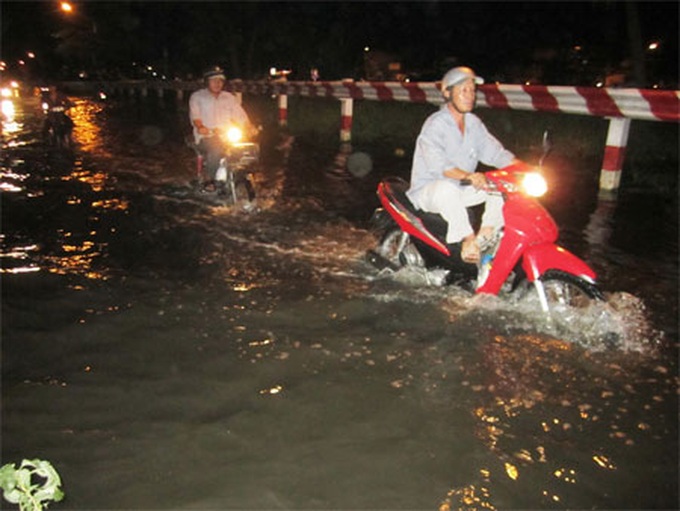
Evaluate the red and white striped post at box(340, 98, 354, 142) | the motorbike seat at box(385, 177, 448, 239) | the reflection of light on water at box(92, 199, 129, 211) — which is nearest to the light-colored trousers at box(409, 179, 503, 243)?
the motorbike seat at box(385, 177, 448, 239)

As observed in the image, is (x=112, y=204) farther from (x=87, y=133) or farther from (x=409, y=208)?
(x=87, y=133)

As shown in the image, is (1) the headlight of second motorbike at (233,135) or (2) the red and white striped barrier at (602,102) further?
(1) the headlight of second motorbike at (233,135)

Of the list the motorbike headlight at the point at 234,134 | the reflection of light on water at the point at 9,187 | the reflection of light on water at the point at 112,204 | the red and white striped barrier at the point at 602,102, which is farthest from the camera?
the reflection of light on water at the point at 9,187

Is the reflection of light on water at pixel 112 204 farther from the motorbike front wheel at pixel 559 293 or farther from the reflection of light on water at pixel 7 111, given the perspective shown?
the reflection of light on water at pixel 7 111

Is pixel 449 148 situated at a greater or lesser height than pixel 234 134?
greater

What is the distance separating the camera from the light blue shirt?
5.24m

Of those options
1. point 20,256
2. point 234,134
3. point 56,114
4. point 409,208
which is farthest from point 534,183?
point 56,114

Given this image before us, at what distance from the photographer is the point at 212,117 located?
31.5ft

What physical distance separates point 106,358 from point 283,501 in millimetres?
1924

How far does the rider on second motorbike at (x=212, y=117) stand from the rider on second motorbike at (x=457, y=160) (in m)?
4.70

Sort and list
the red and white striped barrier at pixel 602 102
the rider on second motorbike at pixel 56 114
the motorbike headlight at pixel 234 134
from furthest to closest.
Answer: the rider on second motorbike at pixel 56 114 → the motorbike headlight at pixel 234 134 → the red and white striped barrier at pixel 602 102

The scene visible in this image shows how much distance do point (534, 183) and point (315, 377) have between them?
7.48 feet

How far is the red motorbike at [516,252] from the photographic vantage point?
15.1ft

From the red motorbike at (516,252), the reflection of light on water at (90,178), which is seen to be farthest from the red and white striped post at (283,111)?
the red motorbike at (516,252)
